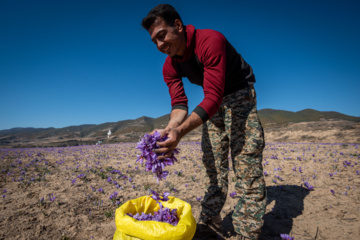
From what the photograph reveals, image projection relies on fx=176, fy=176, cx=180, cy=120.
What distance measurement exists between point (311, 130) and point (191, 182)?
3224cm

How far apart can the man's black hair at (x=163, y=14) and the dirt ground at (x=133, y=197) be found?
3056mm

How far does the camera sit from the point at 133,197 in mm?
5398

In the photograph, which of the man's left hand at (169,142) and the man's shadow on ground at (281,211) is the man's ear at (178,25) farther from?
the man's shadow on ground at (281,211)

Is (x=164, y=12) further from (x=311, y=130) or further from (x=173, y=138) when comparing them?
(x=311, y=130)

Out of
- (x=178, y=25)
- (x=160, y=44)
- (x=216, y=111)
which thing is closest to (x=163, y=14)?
(x=178, y=25)

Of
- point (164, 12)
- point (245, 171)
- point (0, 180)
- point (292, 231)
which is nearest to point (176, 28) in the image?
point (164, 12)

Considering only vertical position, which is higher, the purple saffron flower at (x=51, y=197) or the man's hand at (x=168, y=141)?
the man's hand at (x=168, y=141)

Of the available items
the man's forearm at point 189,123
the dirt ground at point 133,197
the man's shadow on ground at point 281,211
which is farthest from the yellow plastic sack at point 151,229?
the man's shadow on ground at point 281,211

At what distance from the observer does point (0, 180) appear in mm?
6133

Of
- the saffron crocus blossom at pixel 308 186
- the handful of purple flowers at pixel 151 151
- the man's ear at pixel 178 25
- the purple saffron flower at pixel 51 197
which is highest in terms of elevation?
the man's ear at pixel 178 25

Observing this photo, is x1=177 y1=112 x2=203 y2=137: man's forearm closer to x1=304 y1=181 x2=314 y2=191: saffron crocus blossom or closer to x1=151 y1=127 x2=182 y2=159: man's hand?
→ x1=151 y1=127 x2=182 y2=159: man's hand

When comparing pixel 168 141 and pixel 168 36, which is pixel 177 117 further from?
pixel 168 36

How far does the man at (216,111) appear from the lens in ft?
8.77

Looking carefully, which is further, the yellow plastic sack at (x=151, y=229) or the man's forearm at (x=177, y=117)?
the man's forearm at (x=177, y=117)
